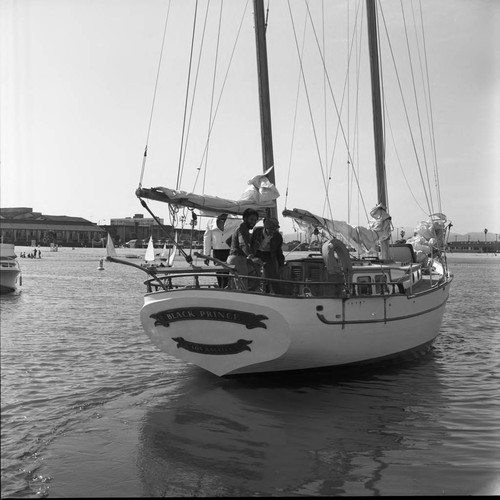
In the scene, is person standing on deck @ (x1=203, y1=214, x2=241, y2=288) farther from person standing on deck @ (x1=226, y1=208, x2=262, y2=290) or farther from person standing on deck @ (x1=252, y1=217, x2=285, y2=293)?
person standing on deck @ (x1=226, y1=208, x2=262, y2=290)

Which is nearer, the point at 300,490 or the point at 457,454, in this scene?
the point at 300,490

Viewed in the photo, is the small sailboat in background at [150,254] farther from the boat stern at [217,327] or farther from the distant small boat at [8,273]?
the distant small boat at [8,273]

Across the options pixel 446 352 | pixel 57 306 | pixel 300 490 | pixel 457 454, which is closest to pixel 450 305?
pixel 446 352

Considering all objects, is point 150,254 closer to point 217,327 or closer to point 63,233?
point 217,327

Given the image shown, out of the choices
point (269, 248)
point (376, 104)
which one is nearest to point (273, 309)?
point (269, 248)

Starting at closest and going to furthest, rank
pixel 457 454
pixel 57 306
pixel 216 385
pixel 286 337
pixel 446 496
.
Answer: pixel 446 496
pixel 457 454
pixel 286 337
pixel 216 385
pixel 57 306

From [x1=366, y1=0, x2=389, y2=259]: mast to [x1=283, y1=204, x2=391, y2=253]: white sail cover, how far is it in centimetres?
361

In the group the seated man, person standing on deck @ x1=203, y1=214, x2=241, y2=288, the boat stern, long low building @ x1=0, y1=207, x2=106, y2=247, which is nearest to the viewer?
the boat stern

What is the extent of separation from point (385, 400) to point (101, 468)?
254 inches

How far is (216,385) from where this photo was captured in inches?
496

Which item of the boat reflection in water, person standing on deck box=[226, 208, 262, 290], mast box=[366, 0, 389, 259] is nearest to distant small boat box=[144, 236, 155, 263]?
person standing on deck box=[226, 208, 262, 290]

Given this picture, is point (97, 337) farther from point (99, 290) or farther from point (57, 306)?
point (99, 290)

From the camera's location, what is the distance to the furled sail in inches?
471

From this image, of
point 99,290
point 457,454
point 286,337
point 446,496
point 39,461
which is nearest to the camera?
point 446,496
